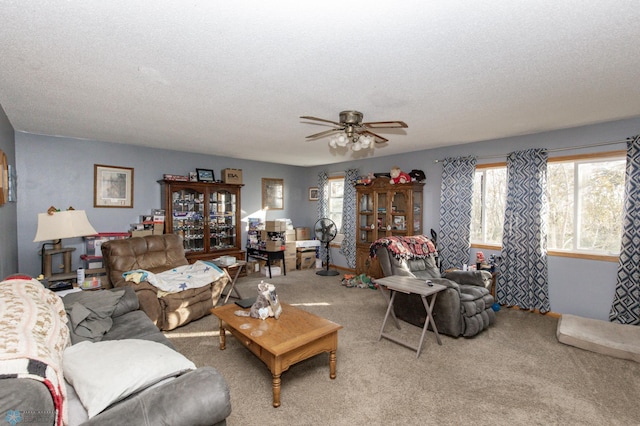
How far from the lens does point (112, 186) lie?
457 centimetres

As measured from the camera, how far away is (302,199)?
281 inches

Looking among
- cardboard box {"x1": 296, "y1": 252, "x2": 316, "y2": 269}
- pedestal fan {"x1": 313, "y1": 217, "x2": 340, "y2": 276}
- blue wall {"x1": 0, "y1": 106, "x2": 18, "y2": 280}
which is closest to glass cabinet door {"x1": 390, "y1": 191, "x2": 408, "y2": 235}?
pedestal fan {"x1": 313, "y1": 217, "x2": 340, "y2": 276}

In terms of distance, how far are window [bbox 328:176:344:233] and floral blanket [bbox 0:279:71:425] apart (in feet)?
17.0

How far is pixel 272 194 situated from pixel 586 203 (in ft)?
17.0

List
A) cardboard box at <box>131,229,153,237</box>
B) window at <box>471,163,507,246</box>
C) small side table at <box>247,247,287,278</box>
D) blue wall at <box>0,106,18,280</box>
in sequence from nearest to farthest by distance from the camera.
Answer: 1. blue wall at <box>0,106,18,280</box>
2. window at <box>471,163,507,246</box>
3. cardboard box at <box>131,229,153,237</box>
4. small side table at <box>247,247,287,278</box>

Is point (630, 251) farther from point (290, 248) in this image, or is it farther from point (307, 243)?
point (290, 248)

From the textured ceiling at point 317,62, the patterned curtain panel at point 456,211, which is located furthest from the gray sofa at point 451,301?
the textured ceiling at point 317,62

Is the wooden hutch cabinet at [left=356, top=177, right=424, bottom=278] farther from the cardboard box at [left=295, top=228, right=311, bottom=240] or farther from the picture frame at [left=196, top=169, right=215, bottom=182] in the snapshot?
the picture frame at [left=196, top=169, right=215, bottom=182]

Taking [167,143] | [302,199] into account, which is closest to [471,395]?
[167,143]

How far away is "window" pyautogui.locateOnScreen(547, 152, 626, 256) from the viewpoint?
344 cm

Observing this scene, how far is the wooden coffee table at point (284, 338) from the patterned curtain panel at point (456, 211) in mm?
2864

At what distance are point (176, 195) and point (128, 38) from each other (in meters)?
3.71

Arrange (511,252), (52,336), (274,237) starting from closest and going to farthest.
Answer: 1. (52,336)
2. (511,252)
3. (274,237)

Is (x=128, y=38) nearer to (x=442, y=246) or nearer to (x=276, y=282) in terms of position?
(x=276, y=282)
